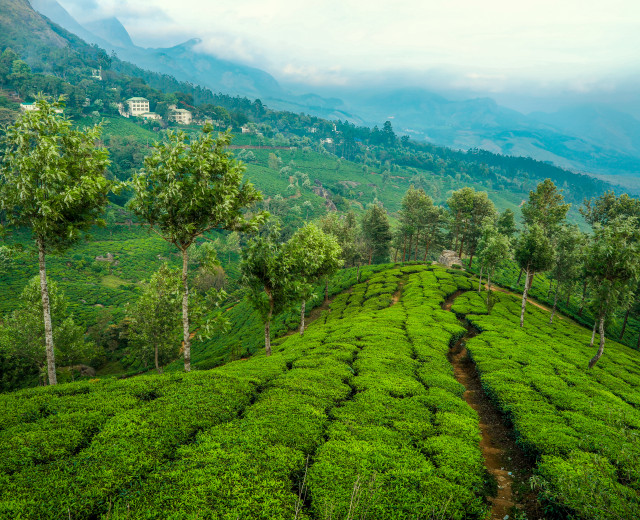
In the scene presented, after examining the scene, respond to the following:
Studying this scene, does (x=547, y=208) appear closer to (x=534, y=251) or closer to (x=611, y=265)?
(x=534, y=251)

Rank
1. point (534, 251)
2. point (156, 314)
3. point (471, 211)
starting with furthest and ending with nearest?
point (471, 211)
point (156, 314)
point (534, 251)

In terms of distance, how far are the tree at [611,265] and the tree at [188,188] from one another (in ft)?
87.2

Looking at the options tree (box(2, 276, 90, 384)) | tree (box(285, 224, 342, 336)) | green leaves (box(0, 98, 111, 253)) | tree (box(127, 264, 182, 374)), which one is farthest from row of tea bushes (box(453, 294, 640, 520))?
tree (box(2, 276, 90, 384))

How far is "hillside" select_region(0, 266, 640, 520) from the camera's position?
29.1 feet

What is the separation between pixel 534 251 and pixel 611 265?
859 centimetres

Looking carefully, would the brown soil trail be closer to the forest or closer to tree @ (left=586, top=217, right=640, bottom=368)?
the forest

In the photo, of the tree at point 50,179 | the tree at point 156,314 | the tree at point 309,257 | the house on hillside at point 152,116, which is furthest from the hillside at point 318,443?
the house on hillside at point 152,116

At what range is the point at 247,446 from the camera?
11336mm

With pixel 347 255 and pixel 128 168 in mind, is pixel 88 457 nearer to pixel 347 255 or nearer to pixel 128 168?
pixel 347 255

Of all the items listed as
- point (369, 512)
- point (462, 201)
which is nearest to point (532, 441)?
point (369, 512)

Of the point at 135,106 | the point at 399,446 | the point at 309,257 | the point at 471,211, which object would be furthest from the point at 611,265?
the point at 135,106

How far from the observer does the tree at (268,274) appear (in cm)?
2311

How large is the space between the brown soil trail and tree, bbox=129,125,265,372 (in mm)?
17139

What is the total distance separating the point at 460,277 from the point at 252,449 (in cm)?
4862
